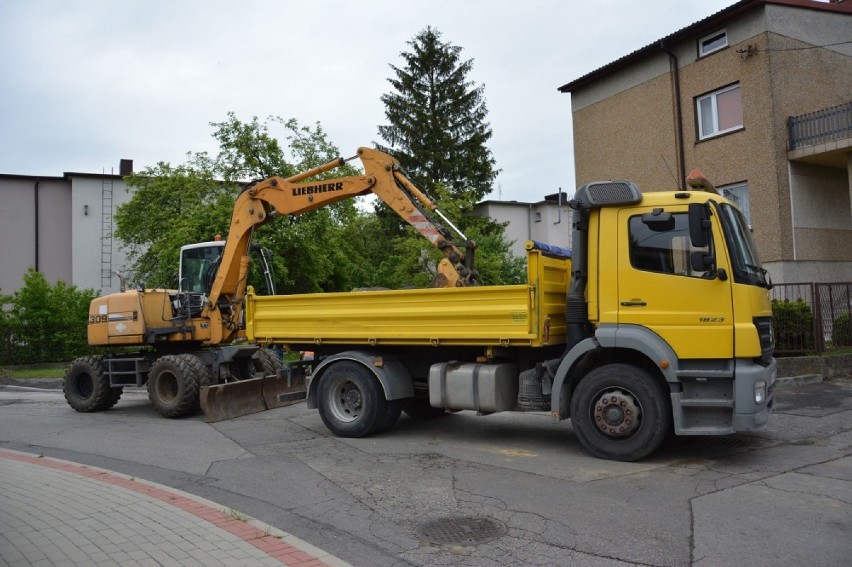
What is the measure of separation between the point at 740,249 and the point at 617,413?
2.21 meters

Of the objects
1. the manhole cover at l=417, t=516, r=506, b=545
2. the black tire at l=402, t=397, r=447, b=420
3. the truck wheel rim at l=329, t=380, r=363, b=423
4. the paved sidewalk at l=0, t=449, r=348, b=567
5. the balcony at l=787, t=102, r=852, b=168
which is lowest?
the manhole cover at l=417, t=516, r=506, b=545

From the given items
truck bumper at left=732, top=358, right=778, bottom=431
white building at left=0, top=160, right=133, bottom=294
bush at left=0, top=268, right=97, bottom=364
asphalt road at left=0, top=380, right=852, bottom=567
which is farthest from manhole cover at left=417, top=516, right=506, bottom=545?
white building at left=0, top=160, right=133, bottom=294

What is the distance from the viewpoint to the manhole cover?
17.4ft

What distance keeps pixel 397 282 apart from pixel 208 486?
21011 mm

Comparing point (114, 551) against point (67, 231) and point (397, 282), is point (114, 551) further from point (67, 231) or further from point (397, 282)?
point (67, 231)

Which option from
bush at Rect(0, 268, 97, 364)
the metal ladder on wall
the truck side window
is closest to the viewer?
the truck side window

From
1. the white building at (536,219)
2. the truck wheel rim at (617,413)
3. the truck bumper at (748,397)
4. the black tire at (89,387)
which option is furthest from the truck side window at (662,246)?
the white building at (536,219)

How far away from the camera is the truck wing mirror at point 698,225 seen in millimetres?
7215

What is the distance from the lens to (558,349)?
851 cm

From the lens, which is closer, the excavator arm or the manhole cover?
the manhole cover

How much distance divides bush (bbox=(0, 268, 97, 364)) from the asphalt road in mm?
15244

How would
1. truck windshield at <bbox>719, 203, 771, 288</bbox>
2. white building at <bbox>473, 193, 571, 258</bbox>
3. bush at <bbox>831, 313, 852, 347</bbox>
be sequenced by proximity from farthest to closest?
white building at <bbox>473, 193, 571, 258</bbox>, bush at <bbox>831, 313, 852, 347</bbox>, truck windshield at <bbox>719, 203, 771, 288</bbox>

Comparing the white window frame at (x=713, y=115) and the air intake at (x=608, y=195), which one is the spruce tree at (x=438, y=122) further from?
the air intake at (x=608, y=195)

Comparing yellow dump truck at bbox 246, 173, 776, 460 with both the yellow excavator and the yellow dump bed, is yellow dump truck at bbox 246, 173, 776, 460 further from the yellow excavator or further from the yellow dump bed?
the yellow excavator
